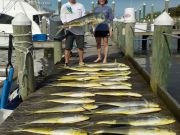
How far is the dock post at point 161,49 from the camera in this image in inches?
229

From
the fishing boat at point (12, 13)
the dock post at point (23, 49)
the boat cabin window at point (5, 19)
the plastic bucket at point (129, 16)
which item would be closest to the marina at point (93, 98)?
the dock post at point (23, 49)

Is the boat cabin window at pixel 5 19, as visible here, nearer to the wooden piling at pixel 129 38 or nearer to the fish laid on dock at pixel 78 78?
the wooden piling at pixel 129 38

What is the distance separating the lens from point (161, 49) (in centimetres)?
594

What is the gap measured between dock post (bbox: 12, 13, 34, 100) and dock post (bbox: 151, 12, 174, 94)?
6.38 feet

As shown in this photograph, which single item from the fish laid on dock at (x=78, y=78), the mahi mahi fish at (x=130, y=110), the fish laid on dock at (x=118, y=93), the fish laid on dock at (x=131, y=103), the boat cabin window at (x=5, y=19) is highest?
the boat cabin window at (x=5, y=19)

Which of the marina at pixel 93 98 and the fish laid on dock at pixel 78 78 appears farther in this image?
the fish laid on dock at pixel 78 78

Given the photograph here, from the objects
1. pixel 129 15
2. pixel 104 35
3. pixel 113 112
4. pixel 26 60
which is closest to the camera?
pixel 113 112

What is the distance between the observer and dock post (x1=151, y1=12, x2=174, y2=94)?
229 inches

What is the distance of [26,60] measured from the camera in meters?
6.26

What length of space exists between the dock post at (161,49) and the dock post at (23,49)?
194 centimetres

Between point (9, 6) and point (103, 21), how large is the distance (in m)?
14.8

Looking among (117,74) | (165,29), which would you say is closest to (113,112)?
(165,29)

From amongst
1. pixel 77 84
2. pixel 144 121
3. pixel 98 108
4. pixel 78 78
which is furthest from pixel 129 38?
pixel 144 121

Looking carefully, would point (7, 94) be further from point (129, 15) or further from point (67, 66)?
Answer: point (129, 15)
